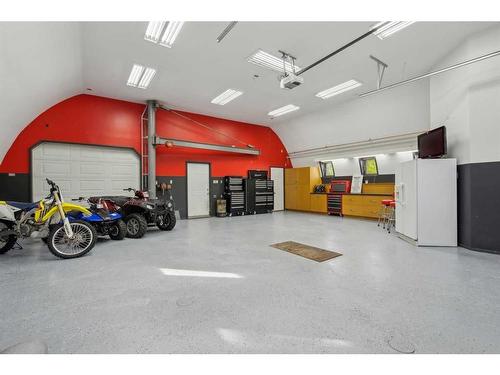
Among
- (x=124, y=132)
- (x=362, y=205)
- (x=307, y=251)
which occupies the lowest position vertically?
(x=307, y=251)

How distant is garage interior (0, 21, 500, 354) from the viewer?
1.80 meters

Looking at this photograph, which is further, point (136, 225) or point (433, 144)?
point (136, 225)

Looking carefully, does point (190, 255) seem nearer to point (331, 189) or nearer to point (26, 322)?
point (26, 322)

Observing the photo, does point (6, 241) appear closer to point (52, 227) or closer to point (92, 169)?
point (52, 227)

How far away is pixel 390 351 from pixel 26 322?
277 centimetres

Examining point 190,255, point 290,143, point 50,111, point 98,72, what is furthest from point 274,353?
point 290,143

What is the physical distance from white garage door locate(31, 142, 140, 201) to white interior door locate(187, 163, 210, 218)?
173cm

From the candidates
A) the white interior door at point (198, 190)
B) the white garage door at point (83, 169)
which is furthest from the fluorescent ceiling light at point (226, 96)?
the white garage door at point (83, 169)

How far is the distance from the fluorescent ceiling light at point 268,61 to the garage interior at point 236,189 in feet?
0.14

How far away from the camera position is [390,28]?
366 centimetres

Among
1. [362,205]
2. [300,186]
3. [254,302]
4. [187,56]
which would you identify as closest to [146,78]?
[187,56]

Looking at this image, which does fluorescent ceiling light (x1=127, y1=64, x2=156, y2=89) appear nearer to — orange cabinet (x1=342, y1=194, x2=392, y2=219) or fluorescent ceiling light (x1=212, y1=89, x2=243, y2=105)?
fluorescent ceiling light (x1=212, y1=89, x2=243, y2=105)

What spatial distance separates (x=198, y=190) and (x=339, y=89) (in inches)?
219

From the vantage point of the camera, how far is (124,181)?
6680 millimetres
